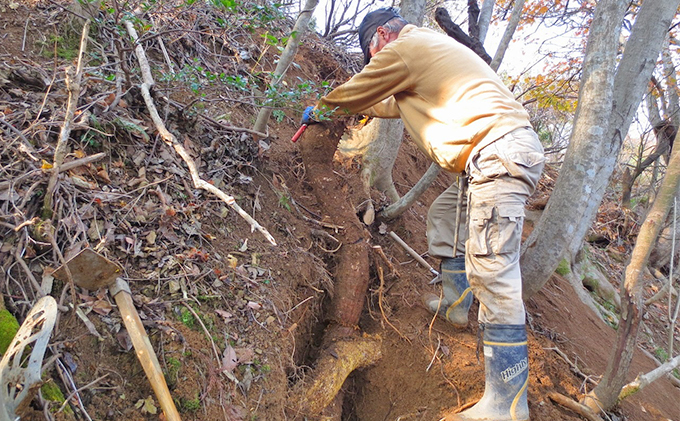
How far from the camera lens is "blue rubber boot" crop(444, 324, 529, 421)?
214 centimetres

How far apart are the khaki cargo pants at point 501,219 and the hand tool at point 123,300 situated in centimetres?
168

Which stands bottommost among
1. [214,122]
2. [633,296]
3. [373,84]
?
[633,296]

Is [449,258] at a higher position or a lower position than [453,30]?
lower

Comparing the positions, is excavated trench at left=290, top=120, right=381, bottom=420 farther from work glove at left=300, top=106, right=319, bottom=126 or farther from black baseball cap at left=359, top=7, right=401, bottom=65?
black baseball cap at left=359, top=7, right=401, bottom=65

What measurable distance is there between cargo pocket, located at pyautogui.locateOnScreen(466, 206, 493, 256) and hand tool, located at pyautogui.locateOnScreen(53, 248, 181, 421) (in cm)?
171

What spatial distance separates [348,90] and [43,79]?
195 centimetres

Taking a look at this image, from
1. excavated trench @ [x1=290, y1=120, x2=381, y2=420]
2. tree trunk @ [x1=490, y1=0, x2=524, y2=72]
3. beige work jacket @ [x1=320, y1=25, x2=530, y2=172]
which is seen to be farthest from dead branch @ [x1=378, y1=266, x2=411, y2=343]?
tree trunk @ [x1=490, y1=0, x2=524, y2=72]

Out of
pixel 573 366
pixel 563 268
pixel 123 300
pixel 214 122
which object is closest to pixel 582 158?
pixel 573 366

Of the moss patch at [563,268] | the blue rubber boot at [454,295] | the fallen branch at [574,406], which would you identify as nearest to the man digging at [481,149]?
the blue rubber boot at [454,295]

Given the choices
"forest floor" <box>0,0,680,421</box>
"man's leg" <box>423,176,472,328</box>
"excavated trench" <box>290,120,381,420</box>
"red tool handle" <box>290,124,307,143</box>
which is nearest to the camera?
"forest floor" <box>0,0,680,421</box>

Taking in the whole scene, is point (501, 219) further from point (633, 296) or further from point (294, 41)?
point (294, 41)

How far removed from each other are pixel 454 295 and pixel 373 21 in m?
2.05

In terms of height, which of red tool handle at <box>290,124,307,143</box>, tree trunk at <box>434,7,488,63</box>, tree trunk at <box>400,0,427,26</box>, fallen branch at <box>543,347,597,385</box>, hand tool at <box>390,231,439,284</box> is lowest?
fallen branch at <box>543,347,597,385</box>

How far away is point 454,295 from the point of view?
289 cm
